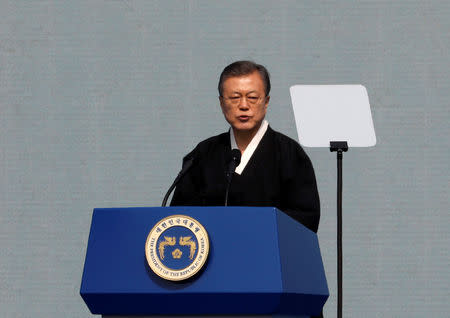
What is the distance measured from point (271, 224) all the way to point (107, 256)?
1.51ft

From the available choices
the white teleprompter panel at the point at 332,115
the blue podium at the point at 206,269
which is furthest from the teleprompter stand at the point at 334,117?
the blue podium at the point at 206,269

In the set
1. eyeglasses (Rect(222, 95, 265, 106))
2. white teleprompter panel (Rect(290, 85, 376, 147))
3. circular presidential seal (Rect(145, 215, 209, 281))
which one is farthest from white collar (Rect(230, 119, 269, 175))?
circular presidential seal (Rect(145, 215, 209, 281))

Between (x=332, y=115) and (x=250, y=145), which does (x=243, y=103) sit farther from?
(x=332, y=115)

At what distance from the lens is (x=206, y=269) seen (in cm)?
187

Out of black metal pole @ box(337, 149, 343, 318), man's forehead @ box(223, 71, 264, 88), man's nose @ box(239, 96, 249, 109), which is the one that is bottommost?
black metal pole @ box(337, 149, 343, 318)

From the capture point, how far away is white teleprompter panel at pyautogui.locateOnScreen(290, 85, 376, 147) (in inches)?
115

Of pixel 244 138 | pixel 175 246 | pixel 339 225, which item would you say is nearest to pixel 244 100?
pixel 244 138

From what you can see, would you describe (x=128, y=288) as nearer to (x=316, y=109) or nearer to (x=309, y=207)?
(x=309, y=207)

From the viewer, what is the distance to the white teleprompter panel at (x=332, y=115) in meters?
2.93

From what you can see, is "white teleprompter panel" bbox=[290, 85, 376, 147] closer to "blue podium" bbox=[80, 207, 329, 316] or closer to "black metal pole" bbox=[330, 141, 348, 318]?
"black metal pole" bbox=[330, 141, 348, 318]

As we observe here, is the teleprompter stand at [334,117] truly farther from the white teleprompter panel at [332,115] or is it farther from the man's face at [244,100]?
the man's face at [244,100]

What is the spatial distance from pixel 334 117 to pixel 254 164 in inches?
22.2

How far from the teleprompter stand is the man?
27 centimetres

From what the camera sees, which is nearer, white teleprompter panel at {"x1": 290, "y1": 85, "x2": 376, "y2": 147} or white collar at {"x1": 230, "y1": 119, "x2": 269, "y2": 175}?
white collar at {"x1": 230, "y1": 119, "x2": 269, "y2": 175}
